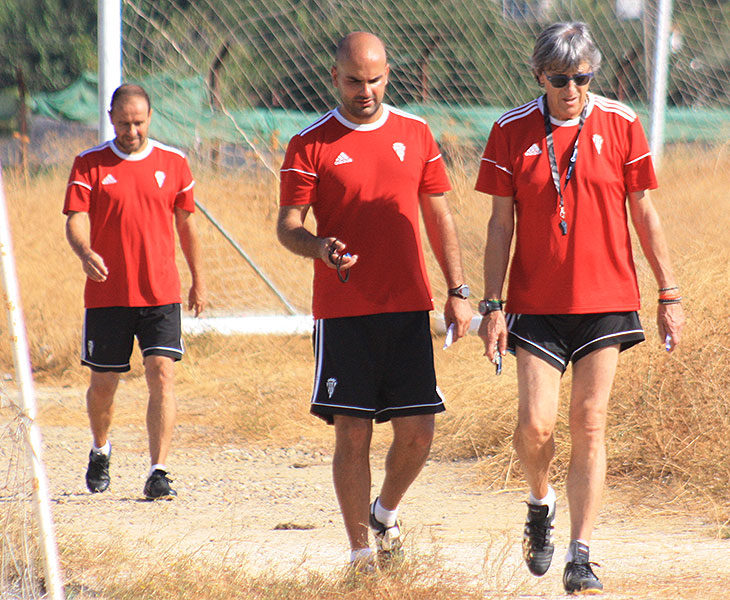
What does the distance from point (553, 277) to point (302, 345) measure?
5.95 m

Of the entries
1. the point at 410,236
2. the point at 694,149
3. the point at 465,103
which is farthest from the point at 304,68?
the point at 410,236

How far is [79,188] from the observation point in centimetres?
572

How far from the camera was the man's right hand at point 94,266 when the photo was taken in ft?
17.8

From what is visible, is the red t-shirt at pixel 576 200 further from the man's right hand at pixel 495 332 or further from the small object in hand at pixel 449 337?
the small object in hand at pixel 449 337

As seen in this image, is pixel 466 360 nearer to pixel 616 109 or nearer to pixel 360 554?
pixel 616 109

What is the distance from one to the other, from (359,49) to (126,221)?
2.24 m

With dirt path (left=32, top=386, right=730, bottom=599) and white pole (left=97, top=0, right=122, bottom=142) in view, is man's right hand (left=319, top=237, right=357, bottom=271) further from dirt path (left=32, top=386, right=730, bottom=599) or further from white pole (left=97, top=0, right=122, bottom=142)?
white pole (left=97, top=0, right=122, bottom=142)

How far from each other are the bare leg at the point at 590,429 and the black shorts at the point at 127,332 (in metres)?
2.54

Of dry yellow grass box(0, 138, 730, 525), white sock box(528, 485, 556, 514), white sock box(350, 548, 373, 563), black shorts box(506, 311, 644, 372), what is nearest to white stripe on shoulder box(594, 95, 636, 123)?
black shorts box(506, 311, 644, 372)

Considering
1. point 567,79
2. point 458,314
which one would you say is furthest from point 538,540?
point 567,79

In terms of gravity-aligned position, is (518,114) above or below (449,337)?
above

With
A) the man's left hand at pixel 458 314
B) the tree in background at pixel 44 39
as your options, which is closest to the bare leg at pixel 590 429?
the man's left hand at pixel 458 314

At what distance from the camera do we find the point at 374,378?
408 cm

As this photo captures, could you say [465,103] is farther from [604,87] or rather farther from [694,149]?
[694,149]
